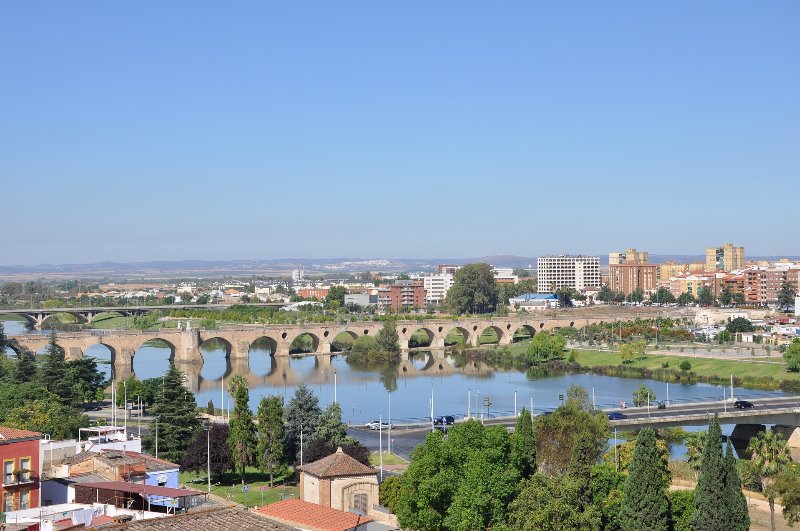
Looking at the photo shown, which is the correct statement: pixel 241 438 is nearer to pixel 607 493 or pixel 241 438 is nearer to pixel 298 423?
pixel 298 423

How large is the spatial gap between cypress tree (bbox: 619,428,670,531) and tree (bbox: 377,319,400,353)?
65.1 meters

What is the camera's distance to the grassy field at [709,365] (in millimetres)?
67750

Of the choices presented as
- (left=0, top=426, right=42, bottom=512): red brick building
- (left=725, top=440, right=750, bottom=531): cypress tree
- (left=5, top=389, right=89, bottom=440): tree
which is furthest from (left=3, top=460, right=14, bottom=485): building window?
(left=5, top=389, right=89, bottom=440): tree

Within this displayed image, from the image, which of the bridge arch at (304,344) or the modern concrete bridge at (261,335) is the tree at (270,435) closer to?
the modern concrete bridge at (261,335)

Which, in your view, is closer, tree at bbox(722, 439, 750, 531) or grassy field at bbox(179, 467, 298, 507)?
tree at bbox(722, 439, 750, 531)

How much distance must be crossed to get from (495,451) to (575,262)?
513 feet

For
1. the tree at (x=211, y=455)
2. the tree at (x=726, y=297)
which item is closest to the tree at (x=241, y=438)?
the tree at (x=211, y=455)

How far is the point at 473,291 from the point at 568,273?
61.6m

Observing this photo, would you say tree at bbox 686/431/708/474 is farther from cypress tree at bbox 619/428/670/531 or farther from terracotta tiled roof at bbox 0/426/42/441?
terracotta tiled roof at bbox 0/426/42/441

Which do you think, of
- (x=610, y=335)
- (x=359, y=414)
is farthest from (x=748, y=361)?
(x=359, y=414)

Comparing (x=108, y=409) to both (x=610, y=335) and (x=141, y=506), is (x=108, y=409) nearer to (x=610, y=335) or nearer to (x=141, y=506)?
(x=141, y=506)

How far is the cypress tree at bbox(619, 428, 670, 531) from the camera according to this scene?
2497 cm

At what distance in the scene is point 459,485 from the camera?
84.8 feet

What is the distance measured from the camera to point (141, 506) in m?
20.4
